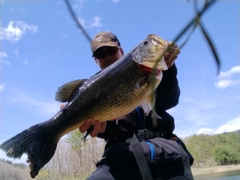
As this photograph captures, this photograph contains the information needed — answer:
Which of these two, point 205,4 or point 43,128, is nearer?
point 205,4

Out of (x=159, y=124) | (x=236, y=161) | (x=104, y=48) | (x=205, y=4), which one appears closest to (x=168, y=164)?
(x=159, y=124)

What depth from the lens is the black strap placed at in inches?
102

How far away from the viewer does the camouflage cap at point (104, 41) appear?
3756 mm

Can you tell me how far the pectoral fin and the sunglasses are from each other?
0.74 metres

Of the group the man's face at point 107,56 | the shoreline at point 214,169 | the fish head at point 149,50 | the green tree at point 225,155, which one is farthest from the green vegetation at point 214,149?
the fish head at point 149,50

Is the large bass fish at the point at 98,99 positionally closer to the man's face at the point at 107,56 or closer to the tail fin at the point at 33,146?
the tail fin at the point at 33,146

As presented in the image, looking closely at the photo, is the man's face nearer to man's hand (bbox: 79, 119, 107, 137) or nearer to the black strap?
man's hand (bbox: 79, 119, 107, 137)

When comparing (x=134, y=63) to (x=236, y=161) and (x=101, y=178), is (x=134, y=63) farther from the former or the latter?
(x=236, y=161)

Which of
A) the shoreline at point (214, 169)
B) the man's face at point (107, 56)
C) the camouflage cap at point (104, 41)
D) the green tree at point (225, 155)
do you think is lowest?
the shoreline at point (214, 169)

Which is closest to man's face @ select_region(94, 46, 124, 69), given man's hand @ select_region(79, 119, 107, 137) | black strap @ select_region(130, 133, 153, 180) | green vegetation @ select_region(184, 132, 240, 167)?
man's hand @ select_region(79, 119, 107, 137)

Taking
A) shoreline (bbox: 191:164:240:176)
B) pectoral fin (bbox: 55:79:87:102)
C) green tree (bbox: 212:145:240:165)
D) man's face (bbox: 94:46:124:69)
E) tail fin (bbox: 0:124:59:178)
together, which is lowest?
shoreline (bbox: 191:164:240:176)

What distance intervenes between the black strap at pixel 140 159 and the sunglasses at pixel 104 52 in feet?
4.92

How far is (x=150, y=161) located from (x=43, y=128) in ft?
4.42

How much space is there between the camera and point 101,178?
2.85 m
